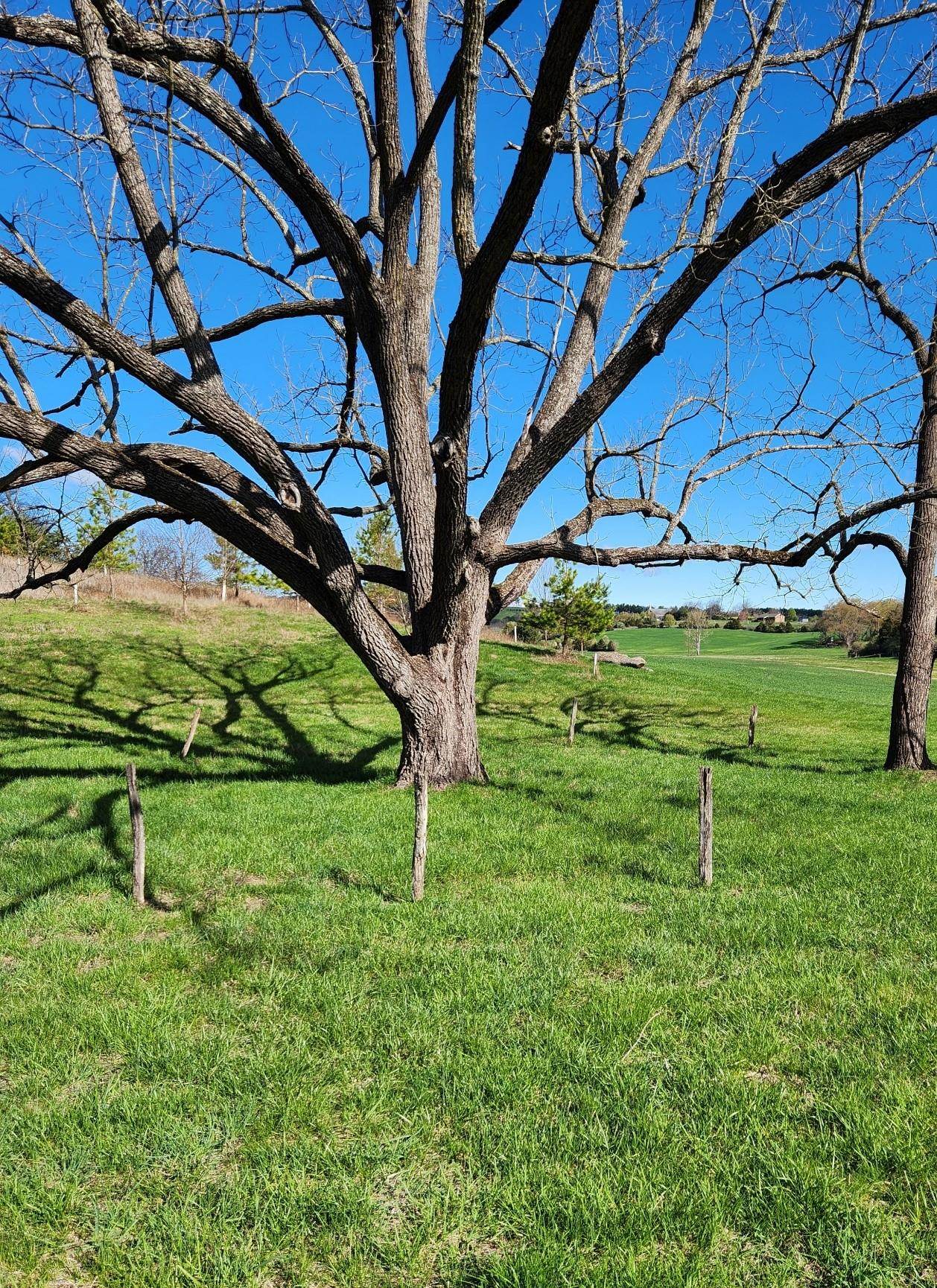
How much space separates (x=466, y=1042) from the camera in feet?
12.5

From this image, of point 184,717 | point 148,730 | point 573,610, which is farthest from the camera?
point 573,610

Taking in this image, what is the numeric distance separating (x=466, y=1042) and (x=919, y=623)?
452 inches

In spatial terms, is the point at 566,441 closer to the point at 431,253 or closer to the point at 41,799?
the point at 431,253

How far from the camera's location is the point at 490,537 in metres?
8.76

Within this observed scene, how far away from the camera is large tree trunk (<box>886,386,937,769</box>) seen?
11.6m

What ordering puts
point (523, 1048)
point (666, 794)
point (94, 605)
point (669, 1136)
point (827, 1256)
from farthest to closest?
point (94, 605) < point (666, 794) < point (523, 1048) < point (669, 1136) < point (827, 1256)

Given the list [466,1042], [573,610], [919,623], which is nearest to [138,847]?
[466,1042]

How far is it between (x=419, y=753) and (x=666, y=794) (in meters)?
3.73

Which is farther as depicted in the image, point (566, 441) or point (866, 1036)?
point (566, 441)

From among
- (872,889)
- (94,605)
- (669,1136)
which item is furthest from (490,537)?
(94,605)

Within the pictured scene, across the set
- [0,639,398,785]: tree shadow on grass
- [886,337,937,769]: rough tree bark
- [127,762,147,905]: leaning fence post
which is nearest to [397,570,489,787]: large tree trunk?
[0,639,398,785]: tree shadow on grass

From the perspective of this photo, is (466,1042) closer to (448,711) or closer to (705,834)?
(705,834)

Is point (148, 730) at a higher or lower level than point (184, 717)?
lower

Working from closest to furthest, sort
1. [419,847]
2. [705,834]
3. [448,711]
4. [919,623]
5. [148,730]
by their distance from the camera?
[419,847] → [705,834] → [448,711] → [919,623] → [148,730]
